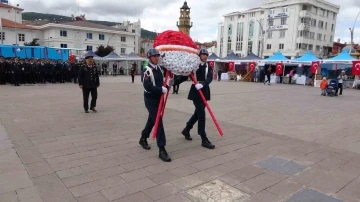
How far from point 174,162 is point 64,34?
2293 inches

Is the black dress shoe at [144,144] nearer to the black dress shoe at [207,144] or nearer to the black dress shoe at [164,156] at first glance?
the black dress shoe at [164,156]

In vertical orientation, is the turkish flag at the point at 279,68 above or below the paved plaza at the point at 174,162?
above

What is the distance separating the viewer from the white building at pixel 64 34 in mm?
51000

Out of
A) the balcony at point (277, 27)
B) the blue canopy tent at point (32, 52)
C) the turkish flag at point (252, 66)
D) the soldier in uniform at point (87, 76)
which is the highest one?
the balcony at point (277, 27)

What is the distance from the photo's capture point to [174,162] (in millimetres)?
4512

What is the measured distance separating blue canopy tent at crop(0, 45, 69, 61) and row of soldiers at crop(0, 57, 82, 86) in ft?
11.3

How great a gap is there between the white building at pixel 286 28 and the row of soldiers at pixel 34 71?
161ft

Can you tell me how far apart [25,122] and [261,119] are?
21.4 ft

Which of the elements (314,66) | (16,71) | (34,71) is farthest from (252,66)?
(16,71)

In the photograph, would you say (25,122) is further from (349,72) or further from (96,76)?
(349,72)

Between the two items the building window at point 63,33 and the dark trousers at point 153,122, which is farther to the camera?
the building window at point 63,33

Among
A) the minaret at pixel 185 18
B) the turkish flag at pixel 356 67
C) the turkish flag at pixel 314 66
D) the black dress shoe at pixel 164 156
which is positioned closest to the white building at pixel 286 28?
the minaret at pixel 185 18

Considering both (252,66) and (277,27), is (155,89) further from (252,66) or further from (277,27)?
(277,27)

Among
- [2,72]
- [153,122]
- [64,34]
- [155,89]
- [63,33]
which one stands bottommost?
[153,122]
